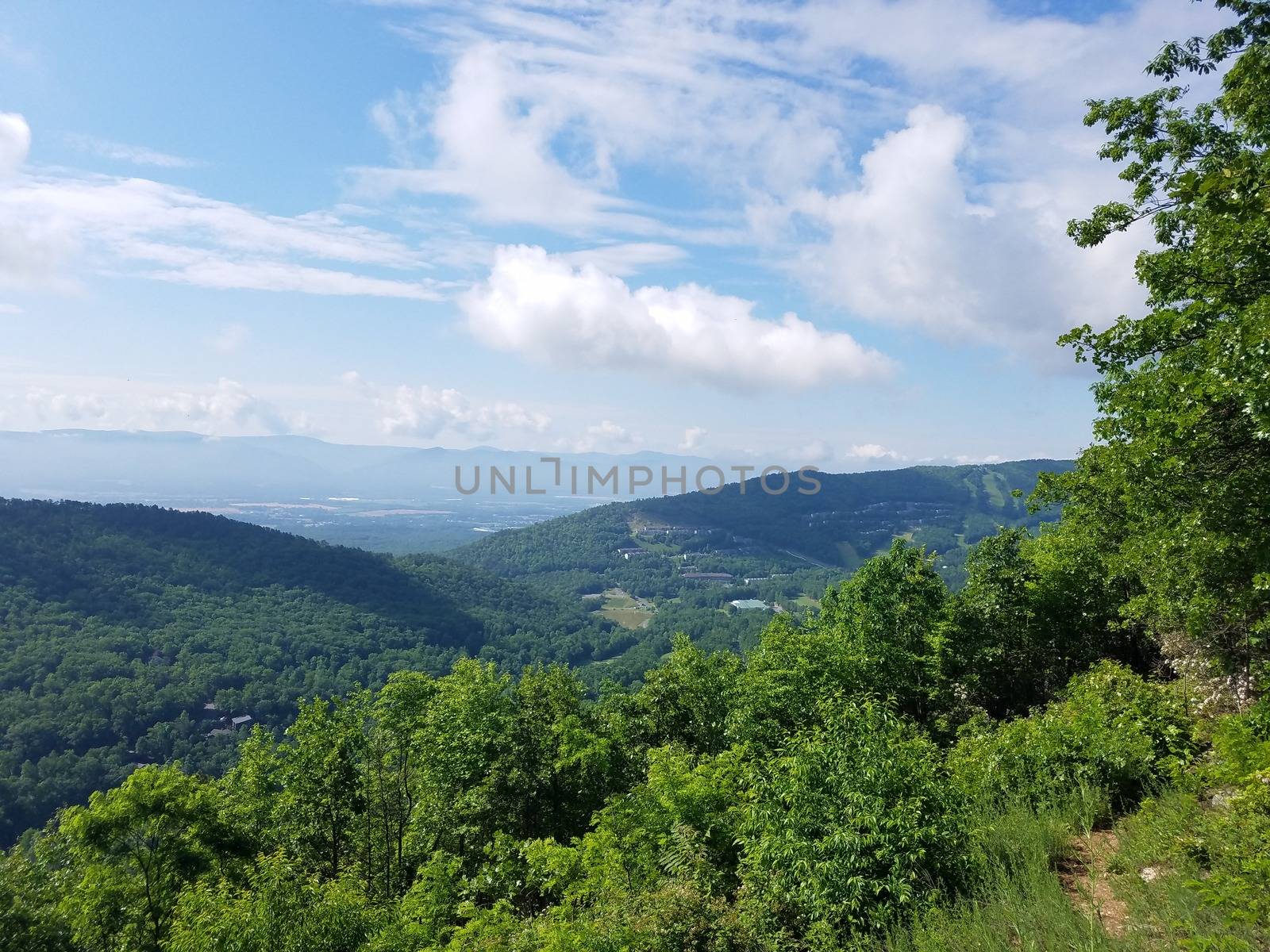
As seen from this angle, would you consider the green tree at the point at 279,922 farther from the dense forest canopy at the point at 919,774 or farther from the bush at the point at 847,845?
the bush at the point at 847,845

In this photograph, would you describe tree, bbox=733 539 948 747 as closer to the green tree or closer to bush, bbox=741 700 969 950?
bush, bbox=741 700 969 950

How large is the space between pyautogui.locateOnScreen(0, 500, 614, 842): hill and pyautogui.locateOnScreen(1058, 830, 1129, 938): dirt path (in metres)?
105

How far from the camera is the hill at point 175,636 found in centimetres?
9100

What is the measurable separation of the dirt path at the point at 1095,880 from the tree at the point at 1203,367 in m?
3.92

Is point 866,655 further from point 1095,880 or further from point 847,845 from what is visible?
point 847,845

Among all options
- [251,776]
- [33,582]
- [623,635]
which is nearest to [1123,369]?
[251,776]

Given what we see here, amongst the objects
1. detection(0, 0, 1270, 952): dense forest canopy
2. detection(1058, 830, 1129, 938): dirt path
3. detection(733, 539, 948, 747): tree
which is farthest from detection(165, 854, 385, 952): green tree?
detection(733, 539, 948, 747): tree

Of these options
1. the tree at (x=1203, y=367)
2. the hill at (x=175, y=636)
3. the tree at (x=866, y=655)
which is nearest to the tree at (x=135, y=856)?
the tree at (x=866, y=655)

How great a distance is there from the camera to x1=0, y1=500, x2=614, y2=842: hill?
91000 mm

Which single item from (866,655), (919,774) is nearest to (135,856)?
(919,774)

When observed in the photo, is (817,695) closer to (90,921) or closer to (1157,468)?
(1157,468)

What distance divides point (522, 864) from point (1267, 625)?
15.8 m

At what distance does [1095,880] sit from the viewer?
742 centimetres

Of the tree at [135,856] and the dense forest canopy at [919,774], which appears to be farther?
the tree at [135,856]
